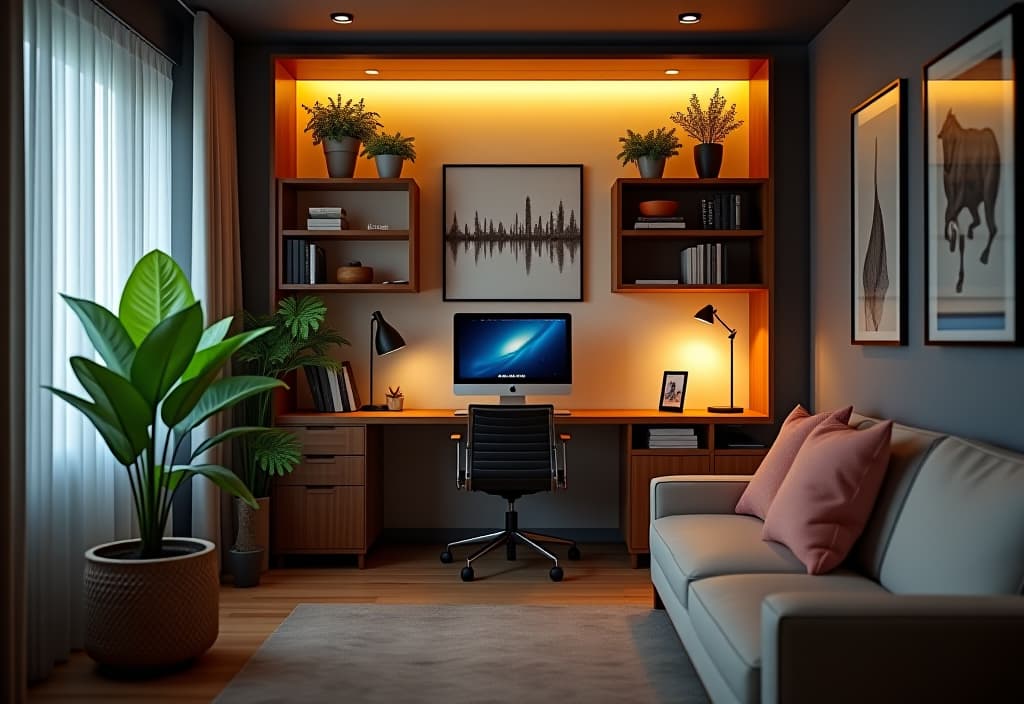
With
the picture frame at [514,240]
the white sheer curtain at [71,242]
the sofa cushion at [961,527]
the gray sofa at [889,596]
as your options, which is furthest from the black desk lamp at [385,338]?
the sofa cushion at [961,527]

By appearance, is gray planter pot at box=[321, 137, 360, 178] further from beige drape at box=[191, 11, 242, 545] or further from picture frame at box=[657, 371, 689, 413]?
picture frame at box=[657, 371, 689, 413]

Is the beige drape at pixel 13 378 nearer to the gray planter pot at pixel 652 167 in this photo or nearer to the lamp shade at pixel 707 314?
the gray planter pot at pixel 652 167

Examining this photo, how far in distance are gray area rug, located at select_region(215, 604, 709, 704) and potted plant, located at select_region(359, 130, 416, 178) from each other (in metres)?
2.25

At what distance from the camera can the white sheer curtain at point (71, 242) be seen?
3.17 m

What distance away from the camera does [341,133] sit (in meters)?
4.91

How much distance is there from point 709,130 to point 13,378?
3.60 m

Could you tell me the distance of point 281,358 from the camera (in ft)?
15.0

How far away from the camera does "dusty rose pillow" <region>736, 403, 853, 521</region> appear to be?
3520mm

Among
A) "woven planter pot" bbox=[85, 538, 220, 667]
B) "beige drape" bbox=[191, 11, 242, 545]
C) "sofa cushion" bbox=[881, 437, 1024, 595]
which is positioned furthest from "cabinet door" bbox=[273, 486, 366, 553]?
"sofa cushion" bbox=[881, 437, 1024, 595]

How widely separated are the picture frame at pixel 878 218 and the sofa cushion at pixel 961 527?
97 cm

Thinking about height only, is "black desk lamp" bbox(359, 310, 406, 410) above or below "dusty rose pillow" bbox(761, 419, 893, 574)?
above

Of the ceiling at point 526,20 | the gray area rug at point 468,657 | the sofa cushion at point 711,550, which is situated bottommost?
the gray area rug at point 468,657

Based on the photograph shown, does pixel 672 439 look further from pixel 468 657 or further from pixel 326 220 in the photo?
pixel 326 220

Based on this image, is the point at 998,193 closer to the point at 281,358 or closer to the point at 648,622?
the point at 648,622
